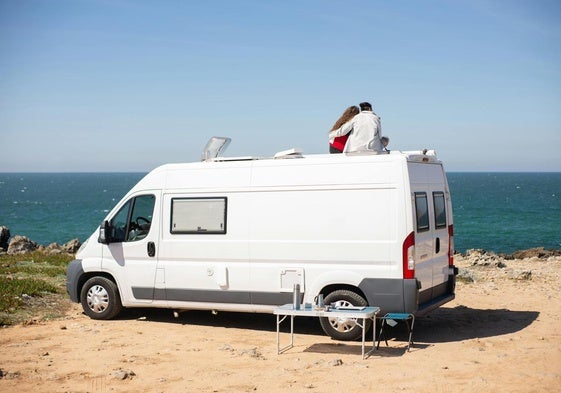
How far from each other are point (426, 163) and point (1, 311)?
7457 mm

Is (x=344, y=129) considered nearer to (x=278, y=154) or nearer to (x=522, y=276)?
(x=278, y=154)

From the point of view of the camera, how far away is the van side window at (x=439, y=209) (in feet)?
37.9

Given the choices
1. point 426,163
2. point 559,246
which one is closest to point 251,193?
point 426,163

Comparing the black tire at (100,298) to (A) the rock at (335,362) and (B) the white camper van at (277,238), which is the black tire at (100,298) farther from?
(A) the rock at (335,362)

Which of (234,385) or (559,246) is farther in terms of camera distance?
(559,246)

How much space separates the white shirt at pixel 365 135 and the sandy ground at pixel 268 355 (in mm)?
2886

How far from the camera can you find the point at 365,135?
11680 mm

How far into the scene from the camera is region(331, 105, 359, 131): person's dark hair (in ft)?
40.2

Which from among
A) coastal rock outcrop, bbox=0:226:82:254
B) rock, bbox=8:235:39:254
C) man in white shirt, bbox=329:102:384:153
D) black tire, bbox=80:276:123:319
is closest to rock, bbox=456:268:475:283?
man in white shirt, bbox=329:102:384:153

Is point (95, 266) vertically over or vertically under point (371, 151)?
under

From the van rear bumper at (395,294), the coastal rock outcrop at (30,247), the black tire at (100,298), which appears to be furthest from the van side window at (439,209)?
the coastal rock outcrop at (30,247)

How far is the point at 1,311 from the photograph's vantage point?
42.5ft

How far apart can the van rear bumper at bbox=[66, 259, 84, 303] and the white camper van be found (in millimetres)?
27

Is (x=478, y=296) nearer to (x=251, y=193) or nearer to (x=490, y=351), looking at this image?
(x=490, y=351)
